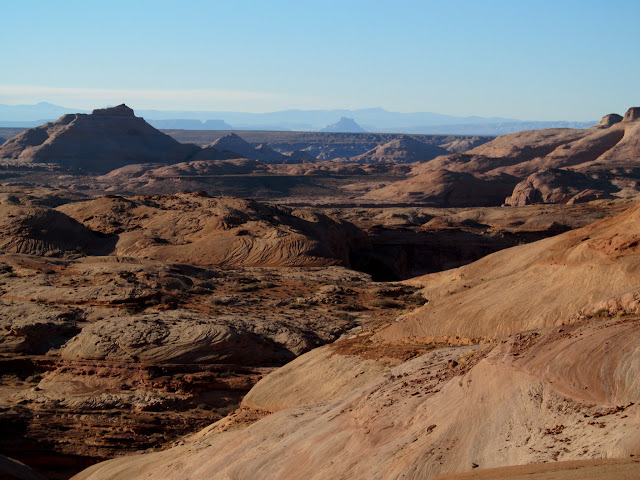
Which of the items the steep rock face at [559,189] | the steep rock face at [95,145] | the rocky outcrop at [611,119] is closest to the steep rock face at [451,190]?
the steep rock face at [559,189]

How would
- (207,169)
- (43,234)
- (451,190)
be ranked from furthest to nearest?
(207,169) < (451,190) < (43,234)

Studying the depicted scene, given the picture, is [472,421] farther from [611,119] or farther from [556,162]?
[611,119]

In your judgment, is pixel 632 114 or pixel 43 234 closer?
pixel 43 234

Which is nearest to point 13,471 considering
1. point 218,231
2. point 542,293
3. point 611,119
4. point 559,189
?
point 542,293

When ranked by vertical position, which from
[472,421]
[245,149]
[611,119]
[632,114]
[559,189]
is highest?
[632,114]

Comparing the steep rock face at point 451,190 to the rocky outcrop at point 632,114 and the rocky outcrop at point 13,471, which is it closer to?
the rocky outcrop at point 632,114

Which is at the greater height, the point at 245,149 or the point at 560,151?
the point at 560,151

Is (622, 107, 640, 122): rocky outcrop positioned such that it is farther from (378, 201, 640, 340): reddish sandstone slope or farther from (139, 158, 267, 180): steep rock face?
(378, 201, 640, 340): reddish sandstone slope
